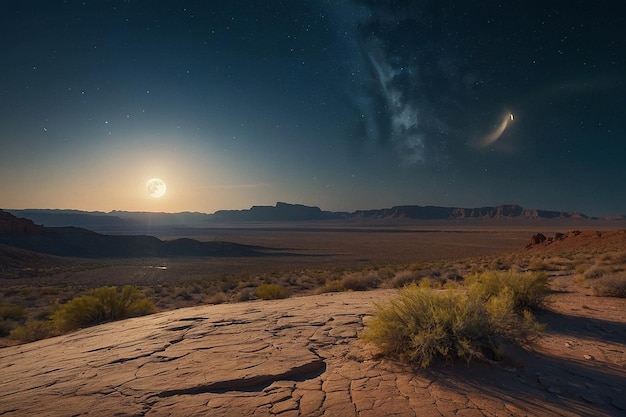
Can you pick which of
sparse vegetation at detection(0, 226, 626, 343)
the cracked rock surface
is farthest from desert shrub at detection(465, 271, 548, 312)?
the cracked rock surface

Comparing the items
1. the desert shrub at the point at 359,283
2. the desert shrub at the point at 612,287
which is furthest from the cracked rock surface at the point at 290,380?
the desert shrub at the point at 359,283

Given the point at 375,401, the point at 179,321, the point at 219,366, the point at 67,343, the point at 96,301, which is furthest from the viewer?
the point at 96,301

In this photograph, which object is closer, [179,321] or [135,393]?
[135,393]

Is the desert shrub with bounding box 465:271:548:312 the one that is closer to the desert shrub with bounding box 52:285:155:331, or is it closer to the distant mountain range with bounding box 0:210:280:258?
the desert shrub with bounding box 52:285:155:331

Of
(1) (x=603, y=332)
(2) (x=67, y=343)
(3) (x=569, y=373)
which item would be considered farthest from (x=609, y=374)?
(2) (x=67, y=343)

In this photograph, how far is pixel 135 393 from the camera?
4102 mm

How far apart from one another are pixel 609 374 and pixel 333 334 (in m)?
3.67

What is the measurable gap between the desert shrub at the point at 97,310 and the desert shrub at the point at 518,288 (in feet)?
31.3

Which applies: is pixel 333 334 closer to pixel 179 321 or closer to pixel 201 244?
pixel 179 321

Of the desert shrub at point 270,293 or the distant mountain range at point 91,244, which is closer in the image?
the desert shrub at point 270,293

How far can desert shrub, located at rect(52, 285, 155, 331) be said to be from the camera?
9.99 meters

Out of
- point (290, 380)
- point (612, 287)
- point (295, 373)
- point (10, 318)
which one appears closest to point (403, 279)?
point (612, 287)

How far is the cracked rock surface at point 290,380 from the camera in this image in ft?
11.9

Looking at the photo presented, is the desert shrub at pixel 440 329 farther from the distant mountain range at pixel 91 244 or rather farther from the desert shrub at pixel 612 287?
the distant mountain range at pixel 91 244
